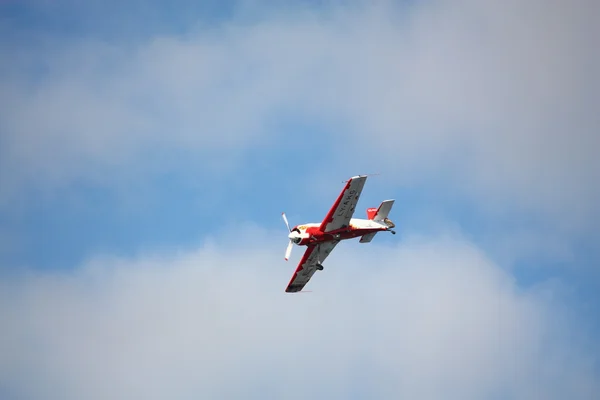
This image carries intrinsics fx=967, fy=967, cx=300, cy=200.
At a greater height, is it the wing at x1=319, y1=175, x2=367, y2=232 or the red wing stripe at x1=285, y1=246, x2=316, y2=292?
the wing at x1=319, y1=175, x2=367, y2=232

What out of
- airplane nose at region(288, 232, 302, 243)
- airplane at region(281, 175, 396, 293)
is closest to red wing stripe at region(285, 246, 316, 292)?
airplane at region(281, 175, 396, 293)

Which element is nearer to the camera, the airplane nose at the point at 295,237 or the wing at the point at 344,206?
the wing at the point at 344,206

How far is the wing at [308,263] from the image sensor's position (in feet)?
339

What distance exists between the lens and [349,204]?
9719 cm

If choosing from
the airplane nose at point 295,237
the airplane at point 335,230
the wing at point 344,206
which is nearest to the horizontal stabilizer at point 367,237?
the airplane at point 335,230

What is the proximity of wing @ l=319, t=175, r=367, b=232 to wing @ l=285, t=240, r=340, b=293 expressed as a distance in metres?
3.60

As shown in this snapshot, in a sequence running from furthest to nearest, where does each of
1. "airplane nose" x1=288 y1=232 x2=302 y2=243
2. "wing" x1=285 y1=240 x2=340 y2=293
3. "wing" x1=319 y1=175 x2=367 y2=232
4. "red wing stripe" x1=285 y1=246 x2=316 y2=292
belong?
"red wing stripe" x1=285 y1=246 x2=316 y2=292
"wing" x1=285 y1=240 x2=340 y2=293
"airplane nose" x1=288 y1=232 x2=302 y2=243
"wing" x1=319 y1=175 x2=367 y2=232

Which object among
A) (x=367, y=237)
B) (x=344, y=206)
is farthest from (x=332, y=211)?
(x=367, y=237)

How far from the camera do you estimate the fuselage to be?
328 ft

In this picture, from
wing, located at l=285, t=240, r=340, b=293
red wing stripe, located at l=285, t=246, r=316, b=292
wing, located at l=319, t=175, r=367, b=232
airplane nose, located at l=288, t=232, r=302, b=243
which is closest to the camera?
wing, located at l=319, t=175, r=367, b=232

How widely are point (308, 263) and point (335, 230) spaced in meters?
6.87

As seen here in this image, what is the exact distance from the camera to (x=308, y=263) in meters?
A: 105

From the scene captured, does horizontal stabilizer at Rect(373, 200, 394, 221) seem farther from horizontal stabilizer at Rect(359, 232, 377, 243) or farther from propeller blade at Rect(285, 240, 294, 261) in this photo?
propeller blade at Rect(285, 240, 294, 261)

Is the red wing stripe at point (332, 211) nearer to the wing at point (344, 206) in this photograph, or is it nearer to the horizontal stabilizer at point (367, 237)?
the wing at point (344, 206)
